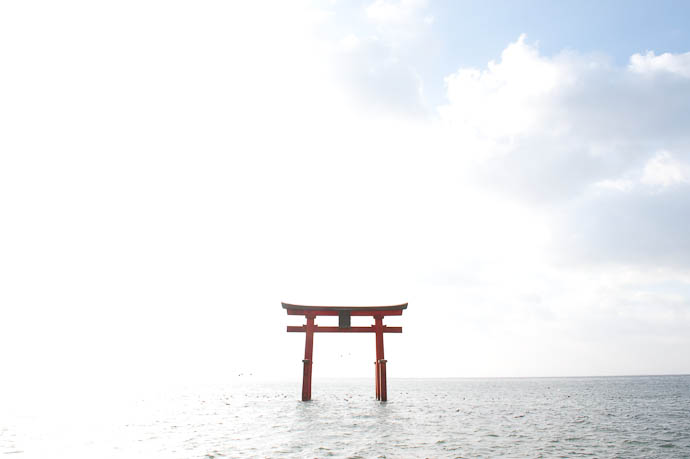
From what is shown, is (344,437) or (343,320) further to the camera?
(343,320)

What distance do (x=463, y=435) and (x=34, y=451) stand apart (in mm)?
13776

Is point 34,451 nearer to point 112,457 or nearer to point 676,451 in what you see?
point 112,457

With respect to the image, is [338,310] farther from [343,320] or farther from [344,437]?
[344,437]

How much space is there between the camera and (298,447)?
12047mm

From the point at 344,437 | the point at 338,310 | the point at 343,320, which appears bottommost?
the point at 344,437

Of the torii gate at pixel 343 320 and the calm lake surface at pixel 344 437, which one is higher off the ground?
the torii gate at pixel 343 320

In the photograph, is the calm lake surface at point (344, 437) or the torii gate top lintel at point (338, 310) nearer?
the calm lake surface at point (344, 437)

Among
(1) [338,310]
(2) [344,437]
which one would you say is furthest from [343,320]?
(2) [344,437]

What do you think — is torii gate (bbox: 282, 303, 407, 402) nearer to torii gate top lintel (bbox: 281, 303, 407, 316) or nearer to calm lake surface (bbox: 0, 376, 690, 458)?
torii gate top lintel (bbox: 281, 303, 407, 316)

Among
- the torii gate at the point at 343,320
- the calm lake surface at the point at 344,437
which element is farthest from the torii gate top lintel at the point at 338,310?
the calm lake surface at the point at 344,437

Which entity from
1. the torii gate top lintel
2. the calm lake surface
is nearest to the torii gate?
the torii gate top lintel

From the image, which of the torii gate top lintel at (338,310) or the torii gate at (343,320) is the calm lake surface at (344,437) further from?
the torii gate top lintel at (338,310)

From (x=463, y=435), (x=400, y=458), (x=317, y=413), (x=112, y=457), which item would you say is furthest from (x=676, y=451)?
(x=112, y=457)

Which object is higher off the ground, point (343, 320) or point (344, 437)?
point (343, 320)
